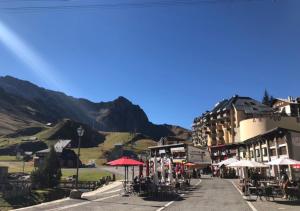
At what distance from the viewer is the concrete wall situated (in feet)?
263

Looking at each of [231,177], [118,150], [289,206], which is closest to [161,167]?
[289,206]

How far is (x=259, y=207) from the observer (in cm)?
2056

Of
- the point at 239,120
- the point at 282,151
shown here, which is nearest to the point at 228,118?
the point at 239,120

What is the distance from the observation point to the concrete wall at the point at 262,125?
80.3 meters

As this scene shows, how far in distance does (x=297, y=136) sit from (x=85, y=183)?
1876 inches

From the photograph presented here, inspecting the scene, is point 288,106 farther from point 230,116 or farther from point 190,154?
point 190,154

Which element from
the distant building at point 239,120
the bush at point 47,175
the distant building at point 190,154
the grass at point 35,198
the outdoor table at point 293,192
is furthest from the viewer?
the distant building at point 190,154

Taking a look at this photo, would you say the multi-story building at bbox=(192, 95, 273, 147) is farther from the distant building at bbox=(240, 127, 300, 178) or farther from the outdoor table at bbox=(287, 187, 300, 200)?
the outdoor table at bbox=(287, 187, 300, 200)

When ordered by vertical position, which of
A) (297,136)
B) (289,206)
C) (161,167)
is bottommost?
(289,206)

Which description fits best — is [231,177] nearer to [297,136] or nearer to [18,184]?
[297,136]

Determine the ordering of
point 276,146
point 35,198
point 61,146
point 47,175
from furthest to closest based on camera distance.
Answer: point 61,146, point 47,175, point 35,198, point 276,146

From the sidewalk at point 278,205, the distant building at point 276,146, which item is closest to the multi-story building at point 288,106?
the distant building at point 276,146

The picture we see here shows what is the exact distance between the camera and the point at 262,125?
80375 millimetres

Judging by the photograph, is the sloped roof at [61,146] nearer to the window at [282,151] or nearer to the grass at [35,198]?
the grass at [35,198]
